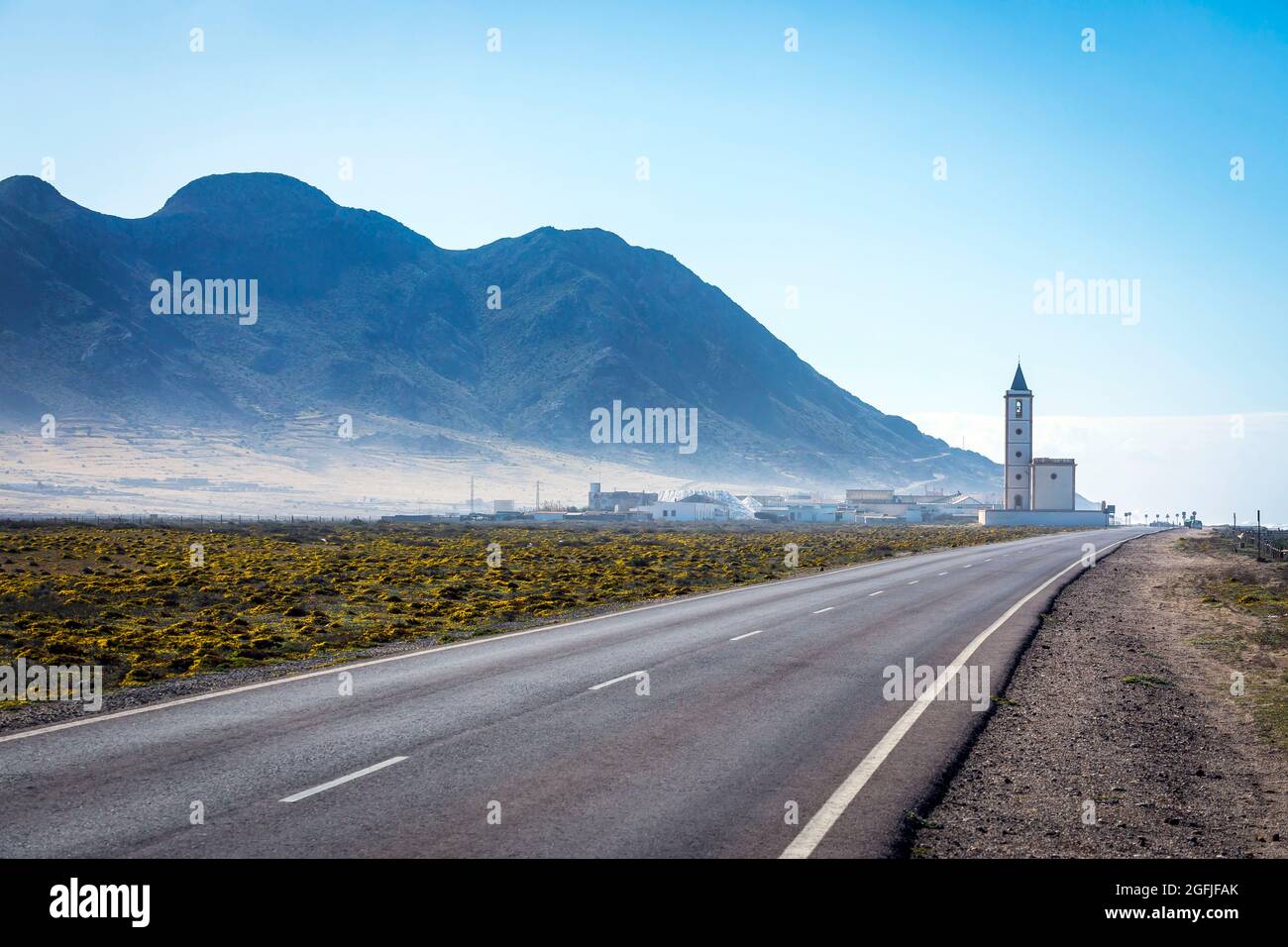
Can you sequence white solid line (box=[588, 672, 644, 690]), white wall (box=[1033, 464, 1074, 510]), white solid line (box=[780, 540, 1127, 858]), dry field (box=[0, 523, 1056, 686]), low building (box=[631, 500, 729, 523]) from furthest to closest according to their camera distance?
low building (box=[631, 500, 729, 523]) < white wall (box=[1033, 464, 1074, 510]) < dry field (box=[0, 523, 1056, 686]) < white solid line (box=[588, 672, 644, 690]) < white solid line (box=[780, 540, 1127, 858])

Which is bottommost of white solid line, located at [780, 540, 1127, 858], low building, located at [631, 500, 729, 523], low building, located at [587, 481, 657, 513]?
low building, located at [631, 500, 729, 523]

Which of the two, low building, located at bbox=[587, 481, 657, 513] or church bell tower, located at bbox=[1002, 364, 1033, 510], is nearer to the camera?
church bell tower, located at bbox=[1002, 364, 1033, 510]

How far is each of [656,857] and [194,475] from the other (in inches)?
8055

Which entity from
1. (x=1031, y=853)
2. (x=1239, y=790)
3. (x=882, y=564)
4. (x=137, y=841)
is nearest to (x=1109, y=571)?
(x=882, y=564)

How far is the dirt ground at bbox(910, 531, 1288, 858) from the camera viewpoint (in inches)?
337

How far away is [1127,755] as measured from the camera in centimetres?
1165

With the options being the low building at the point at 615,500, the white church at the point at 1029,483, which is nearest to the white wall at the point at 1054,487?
the white church at the point at 1029,483

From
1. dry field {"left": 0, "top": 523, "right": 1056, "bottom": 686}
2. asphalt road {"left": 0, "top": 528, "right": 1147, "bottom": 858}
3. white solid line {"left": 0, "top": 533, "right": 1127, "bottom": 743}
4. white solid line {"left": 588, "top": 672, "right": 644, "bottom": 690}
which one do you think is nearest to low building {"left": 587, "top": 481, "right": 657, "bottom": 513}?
dry field {"left": 0, "top": 523, "right": 1056, "bottom": 686}

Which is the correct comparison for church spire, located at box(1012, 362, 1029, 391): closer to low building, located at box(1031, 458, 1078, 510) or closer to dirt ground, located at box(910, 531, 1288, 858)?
low building, located at box(1031, 458, 1078, 510)

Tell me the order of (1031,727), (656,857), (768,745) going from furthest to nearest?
(1031,727)
(768,745)
(656,857)

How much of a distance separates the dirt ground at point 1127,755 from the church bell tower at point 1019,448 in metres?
120
